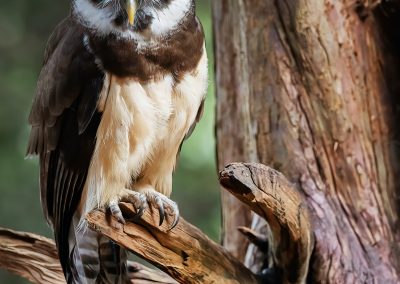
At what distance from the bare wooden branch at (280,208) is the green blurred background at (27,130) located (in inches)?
105

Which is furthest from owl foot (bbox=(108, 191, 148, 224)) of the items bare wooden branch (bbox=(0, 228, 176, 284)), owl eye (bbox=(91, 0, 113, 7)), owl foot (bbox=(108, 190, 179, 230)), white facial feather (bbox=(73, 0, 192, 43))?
owl eye (bbox=(91, 0, 113, 7))

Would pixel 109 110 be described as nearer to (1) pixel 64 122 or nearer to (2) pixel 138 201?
(1) pixel 64 122

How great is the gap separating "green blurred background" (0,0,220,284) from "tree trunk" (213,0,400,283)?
2.13 m

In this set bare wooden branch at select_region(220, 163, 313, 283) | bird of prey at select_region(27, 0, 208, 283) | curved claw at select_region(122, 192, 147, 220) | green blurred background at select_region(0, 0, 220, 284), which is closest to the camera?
bare wooden branch at select_region(220, 163, 313, 283)

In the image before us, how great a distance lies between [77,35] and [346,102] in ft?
4.11

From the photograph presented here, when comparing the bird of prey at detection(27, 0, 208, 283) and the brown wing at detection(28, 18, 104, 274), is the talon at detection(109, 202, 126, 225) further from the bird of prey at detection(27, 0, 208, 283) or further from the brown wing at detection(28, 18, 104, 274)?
the brown wing at detection(28, 18, 104, 274)

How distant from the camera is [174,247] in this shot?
3293 mm

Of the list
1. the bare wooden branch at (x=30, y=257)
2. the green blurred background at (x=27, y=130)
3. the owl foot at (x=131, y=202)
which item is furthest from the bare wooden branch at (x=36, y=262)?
the green blurred background at (x=27, y=130)

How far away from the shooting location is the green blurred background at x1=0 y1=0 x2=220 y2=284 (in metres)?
6.00

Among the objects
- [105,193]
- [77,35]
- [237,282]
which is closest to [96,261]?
[105,193]

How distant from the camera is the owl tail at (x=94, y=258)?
3.75 meters

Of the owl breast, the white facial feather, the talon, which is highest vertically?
the white facial feather

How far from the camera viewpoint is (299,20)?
12.9 feet

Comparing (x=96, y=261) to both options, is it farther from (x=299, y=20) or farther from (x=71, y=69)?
(x=299, y=20)
